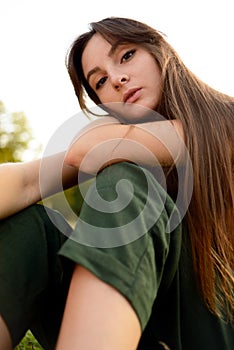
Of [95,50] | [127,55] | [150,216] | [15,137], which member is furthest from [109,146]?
[15,137]

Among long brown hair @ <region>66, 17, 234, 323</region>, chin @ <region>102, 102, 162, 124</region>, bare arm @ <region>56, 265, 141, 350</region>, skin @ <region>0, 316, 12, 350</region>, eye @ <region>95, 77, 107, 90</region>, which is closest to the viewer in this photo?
bare arm @ <region>56, 265, 141, 350</region>

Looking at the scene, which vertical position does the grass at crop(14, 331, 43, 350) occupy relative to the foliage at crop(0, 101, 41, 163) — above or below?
above

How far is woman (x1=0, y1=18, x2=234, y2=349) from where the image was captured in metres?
1.09

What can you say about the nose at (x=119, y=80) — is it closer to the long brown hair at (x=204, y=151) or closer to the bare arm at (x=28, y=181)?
the long brown hair at (x=204, y=151)

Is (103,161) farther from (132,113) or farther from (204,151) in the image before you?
(132,113)

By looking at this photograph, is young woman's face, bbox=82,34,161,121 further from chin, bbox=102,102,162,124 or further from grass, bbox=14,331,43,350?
grass, bbox=14,331,43,350

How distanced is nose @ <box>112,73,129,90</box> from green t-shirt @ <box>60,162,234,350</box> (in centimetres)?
90

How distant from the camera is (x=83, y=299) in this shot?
1.10 m

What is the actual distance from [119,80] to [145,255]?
1216 mm

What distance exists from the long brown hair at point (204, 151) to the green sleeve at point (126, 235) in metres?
0.25

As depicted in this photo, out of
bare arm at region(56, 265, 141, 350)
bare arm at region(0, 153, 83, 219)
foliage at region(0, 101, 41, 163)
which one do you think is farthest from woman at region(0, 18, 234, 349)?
foliage at region(0, 101, 41, 163)

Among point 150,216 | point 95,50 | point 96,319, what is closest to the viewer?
point 96,319

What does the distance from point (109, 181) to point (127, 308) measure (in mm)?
319

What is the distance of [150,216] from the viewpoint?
3.99 feet
